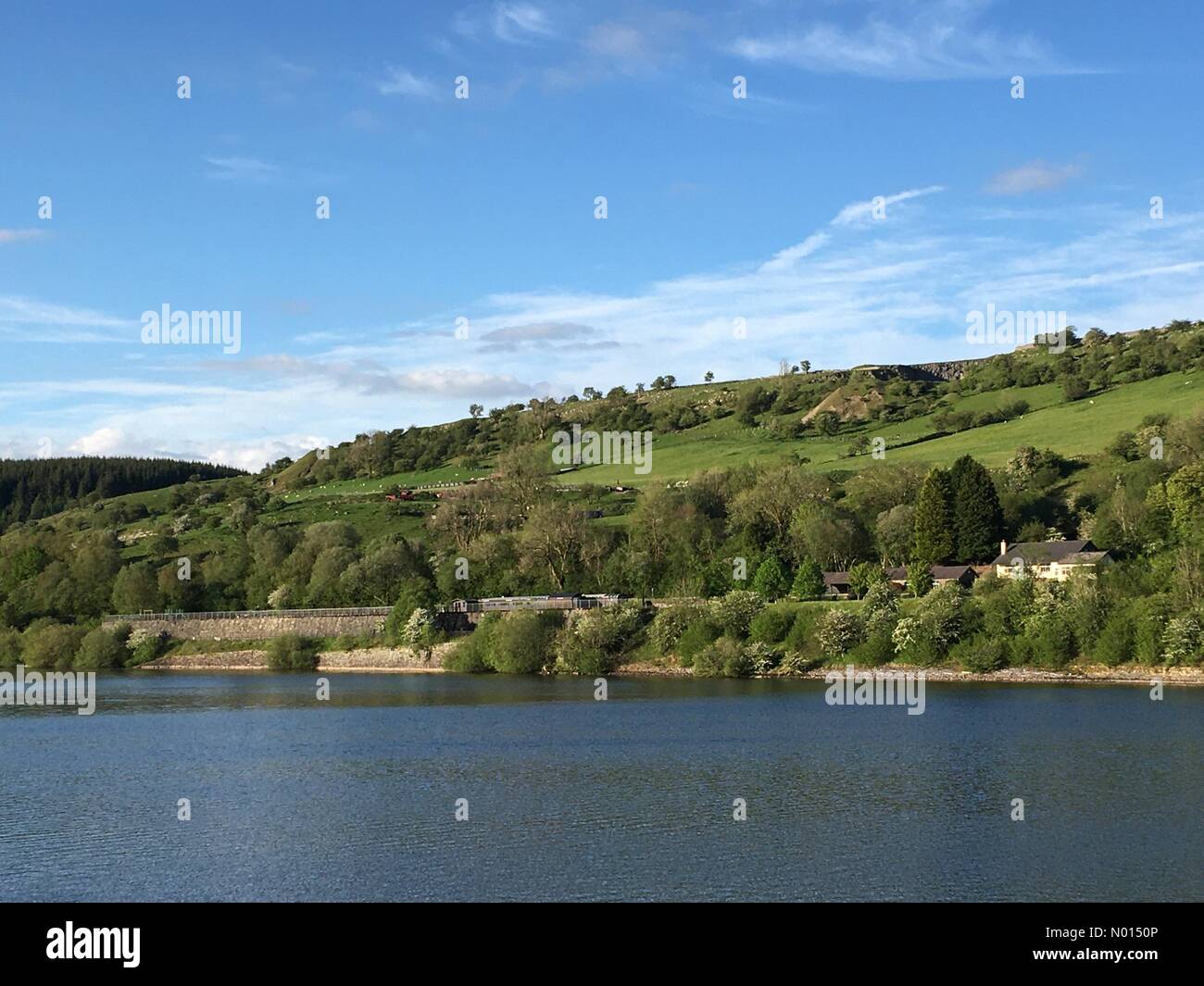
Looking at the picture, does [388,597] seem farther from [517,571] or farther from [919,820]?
[919,820]

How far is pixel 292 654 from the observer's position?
4109 inches

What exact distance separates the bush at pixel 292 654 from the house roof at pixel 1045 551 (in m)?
54.2

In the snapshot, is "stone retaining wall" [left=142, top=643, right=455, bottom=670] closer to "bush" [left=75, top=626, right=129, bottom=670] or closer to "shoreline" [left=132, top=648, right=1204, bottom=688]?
"shoreline" [left=132, top=648, right=1204, bottom=688]

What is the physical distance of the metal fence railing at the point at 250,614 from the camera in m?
107

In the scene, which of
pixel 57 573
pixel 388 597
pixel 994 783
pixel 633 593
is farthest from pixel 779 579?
pixel 57 573

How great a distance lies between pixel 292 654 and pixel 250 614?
11.6 meters

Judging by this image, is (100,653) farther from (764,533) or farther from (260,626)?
(764,533)

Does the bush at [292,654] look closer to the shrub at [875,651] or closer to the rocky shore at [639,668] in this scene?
the rocky shore at [639,668]

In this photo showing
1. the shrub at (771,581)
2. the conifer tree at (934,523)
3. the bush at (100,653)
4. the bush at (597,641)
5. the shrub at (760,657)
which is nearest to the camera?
the shrub at (760,657)

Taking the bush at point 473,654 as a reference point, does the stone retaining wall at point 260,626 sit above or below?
above

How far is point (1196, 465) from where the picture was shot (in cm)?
9156

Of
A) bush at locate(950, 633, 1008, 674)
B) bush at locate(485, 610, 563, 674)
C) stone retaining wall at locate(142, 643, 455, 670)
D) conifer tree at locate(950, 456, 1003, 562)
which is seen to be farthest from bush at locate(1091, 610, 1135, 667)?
stone retaining wall at locate(142, 643, 455, 670)

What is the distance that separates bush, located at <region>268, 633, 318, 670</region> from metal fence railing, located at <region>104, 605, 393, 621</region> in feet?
11.8

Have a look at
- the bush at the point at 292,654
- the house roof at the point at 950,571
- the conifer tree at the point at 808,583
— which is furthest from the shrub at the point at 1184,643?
the bush at the point at 292,654
